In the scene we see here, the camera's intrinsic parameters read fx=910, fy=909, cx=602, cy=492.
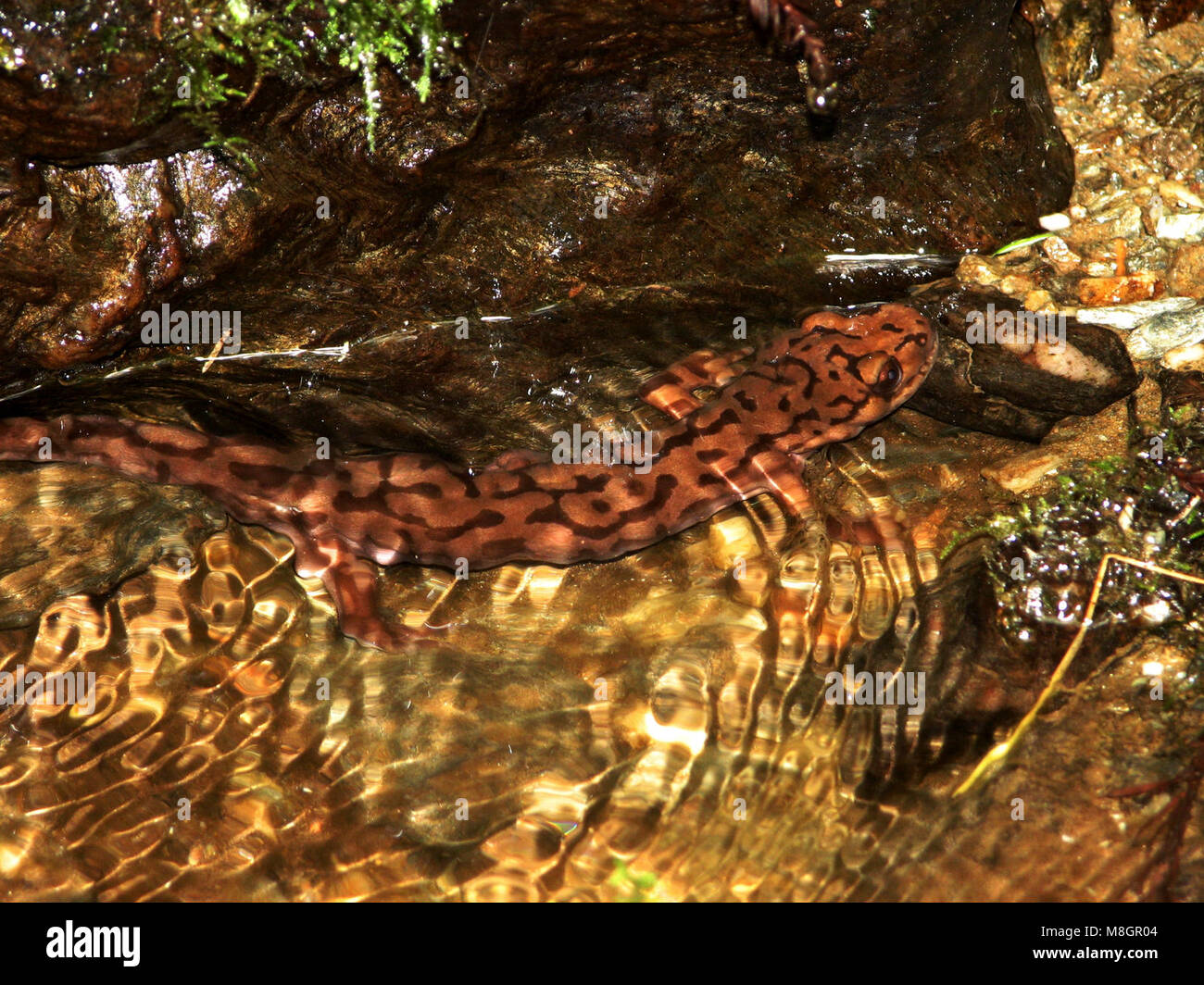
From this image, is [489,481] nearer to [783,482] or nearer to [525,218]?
[525,218]

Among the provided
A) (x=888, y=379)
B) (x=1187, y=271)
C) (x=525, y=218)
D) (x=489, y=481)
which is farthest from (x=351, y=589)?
(x=1187, y=271)

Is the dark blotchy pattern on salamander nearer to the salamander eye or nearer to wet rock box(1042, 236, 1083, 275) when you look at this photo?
the salamander eye

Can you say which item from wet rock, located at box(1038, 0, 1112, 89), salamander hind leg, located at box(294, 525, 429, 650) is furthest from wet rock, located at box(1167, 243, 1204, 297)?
salamander hind leg, located at box(294, 525, 429, 650)

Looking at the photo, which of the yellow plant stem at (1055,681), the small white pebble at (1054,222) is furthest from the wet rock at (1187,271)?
the yellow plant stem at (1055,681)

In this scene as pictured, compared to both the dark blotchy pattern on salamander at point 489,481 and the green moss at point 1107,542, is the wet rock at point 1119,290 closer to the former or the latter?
the green moss at point 1107,542

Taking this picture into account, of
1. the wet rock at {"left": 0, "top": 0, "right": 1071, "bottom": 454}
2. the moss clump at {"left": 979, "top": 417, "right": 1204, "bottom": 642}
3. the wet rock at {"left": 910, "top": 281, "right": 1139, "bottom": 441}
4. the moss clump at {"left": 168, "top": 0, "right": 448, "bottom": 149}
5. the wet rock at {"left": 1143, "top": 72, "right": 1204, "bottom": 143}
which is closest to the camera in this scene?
the moss clump at {"left": 168, "top": 0, "right": 448, "bottom": 149}

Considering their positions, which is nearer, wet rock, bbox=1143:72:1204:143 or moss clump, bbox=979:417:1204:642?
moss clump, bbox=979:417:1204:642
